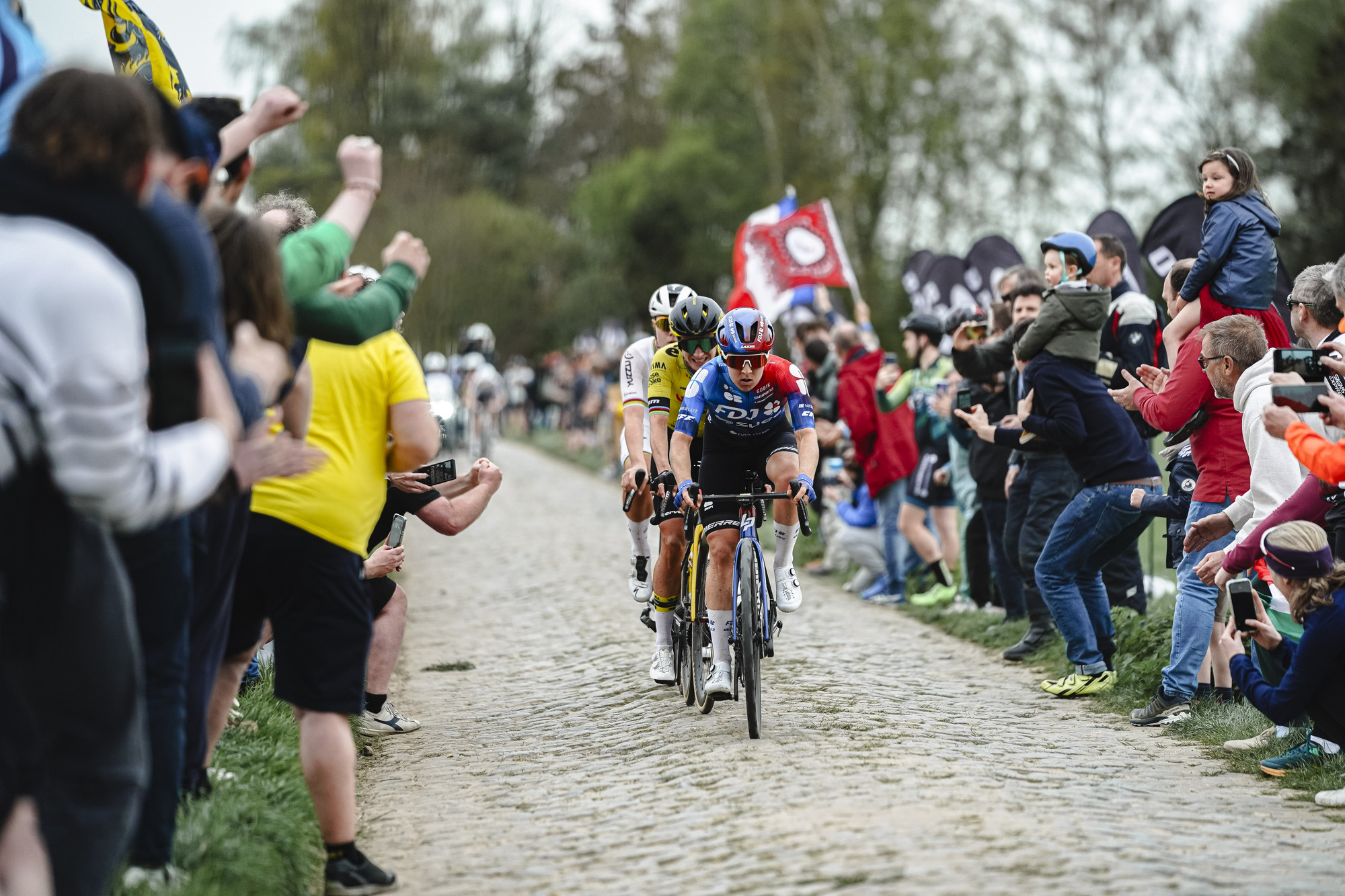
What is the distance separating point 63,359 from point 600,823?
3.32m

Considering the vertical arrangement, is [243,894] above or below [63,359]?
below

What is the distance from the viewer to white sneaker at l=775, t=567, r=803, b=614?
8.08 metres

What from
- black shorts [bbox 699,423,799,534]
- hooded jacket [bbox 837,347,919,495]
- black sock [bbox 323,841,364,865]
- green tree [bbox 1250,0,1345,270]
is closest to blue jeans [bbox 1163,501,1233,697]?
black shorts [bbox 699,423,799,534]

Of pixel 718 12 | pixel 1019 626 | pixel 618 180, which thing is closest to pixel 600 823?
pixel 1019 626

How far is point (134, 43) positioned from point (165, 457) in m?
4.30

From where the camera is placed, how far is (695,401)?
25.3 ft

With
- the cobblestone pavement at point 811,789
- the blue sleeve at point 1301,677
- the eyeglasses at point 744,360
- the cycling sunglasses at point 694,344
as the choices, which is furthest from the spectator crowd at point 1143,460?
the eyeglasses at point 744,360

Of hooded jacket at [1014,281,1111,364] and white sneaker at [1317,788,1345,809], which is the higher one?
hooded jacket at [1014,281,1111,364]

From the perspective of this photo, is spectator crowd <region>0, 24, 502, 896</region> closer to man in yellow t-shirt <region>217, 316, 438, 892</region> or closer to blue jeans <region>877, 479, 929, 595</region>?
man in yellow t-shirt <region>217, 316, 438, 892</region>

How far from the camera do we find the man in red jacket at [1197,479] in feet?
25.2

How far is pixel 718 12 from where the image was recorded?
169ft

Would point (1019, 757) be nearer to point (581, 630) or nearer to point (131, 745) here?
point (131, 745)

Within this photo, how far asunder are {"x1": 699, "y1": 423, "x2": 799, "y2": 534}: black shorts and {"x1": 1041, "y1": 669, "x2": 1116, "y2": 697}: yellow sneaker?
2.39 meters

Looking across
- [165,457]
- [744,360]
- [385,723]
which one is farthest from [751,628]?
[165,457]
